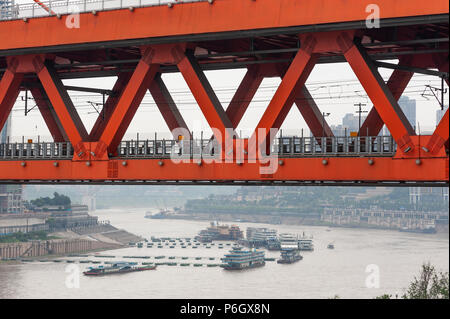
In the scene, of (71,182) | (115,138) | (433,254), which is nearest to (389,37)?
(115,138)

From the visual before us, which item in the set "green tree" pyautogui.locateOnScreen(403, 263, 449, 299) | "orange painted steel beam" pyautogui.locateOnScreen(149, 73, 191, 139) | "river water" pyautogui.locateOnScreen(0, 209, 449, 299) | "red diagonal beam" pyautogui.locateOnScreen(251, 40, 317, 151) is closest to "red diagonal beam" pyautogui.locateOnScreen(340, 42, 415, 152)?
"red diagonal beam" pyautogui.locateOnScreen(251, 40, 317, 151)

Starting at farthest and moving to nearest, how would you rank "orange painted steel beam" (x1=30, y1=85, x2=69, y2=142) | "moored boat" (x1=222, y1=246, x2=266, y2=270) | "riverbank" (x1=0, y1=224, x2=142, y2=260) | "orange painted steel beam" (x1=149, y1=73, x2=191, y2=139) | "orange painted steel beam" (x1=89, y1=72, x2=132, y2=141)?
Answer: "riverbank" (x1=0, y1=224, x2=142, y2=260) < "moored boat" (x1=222, y1=246, x2=266, y2=270) < "orange painted steel beam" (x1=30, y1=85, x2=69, y2=142) < "orange painted steel beam" (x1=89, y1=72, x2=132, y2=141) < "orange painted steel beam" (x1=149, y1=73, x2=191, y2=139)

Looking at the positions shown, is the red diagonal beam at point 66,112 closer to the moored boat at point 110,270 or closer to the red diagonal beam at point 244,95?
→ the red diagonal beam at point 244,95

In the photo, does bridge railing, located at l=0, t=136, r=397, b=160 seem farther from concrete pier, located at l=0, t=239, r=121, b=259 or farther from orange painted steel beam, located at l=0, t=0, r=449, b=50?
concrete pier, located at l=0, t=239, r=121, b=259

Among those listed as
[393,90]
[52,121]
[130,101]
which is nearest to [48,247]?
[52,121]

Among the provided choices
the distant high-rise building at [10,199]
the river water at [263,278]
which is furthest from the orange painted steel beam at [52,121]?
the distant high-rise building at [10,199]
